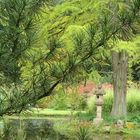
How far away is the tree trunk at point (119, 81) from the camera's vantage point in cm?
1697

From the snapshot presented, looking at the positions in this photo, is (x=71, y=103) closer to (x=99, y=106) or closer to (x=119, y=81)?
(x=99, y=106)

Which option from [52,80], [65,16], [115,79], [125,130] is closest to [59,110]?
[115,79]

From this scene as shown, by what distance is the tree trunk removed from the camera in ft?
55.7

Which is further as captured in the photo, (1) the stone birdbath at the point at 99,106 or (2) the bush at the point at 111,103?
(2) the bush at the point at 111,103

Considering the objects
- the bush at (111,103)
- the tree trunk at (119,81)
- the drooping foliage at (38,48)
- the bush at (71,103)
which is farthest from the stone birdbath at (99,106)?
the drooping foliage at (38,48)

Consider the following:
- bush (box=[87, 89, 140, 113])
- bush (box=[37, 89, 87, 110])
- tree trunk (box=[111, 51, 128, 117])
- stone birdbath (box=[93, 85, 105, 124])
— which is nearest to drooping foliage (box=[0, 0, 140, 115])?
stone birdbath (box=[93, 85, 105, 124])

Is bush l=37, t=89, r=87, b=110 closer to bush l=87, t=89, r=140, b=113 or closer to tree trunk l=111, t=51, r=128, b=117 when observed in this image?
bush l=87, t=89, r=140, b=113

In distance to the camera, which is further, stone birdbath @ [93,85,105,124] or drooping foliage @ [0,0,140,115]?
stone birdbath @ [93,85,105,124]

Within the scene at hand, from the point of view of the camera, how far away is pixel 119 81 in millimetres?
17125

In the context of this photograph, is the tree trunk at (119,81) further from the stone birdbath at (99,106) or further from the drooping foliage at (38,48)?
the drooping foliage at (38,48)

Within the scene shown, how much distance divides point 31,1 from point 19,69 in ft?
1.23

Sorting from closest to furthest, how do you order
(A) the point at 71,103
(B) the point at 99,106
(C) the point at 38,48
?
(C) the point at 38,48 → (B) the point at 99,106 → (A) the point at 71,103

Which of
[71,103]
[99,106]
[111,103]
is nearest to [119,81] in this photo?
[99,106]

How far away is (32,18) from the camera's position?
8.88 feet
